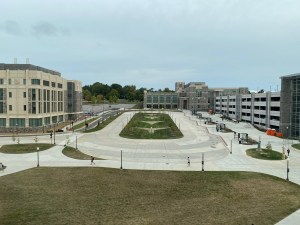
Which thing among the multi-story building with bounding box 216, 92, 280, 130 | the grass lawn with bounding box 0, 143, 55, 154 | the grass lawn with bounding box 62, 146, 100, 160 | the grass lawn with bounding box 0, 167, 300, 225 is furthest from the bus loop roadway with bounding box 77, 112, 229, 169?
the multi-story building with bounding box 216, 92, 280, 130

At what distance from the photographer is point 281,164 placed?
148ft

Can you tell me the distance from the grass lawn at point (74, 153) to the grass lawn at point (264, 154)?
28963 millimetres

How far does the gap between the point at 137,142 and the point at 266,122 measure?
46728 millimetres

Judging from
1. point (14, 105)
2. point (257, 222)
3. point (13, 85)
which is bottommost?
point (257, 222)

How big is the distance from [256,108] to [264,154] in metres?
52.5

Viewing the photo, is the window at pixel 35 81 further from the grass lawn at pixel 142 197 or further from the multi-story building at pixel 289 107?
the multi-story building at pixel 289 107

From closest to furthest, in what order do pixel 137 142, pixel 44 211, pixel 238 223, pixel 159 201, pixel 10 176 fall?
pixel 238 223 < pixel 44 211 < pixel 159 201 < pixel 10 176 < pixel 137 142

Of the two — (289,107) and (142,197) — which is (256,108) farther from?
(142,197)

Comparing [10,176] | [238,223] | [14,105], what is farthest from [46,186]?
[14,105]

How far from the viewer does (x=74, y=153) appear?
5112 centimetres

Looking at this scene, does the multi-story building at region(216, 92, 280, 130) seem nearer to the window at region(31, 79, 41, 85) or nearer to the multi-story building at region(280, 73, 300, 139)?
the multi-story building at region(280, 73, 300, 139)

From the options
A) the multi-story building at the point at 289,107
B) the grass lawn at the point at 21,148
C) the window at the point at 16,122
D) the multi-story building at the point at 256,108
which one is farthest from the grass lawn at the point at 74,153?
the multi-story building at the point at 256,108

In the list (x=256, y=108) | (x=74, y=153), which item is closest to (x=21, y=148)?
(x=74, y=153)

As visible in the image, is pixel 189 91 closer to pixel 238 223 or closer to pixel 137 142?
pixel 137 142
